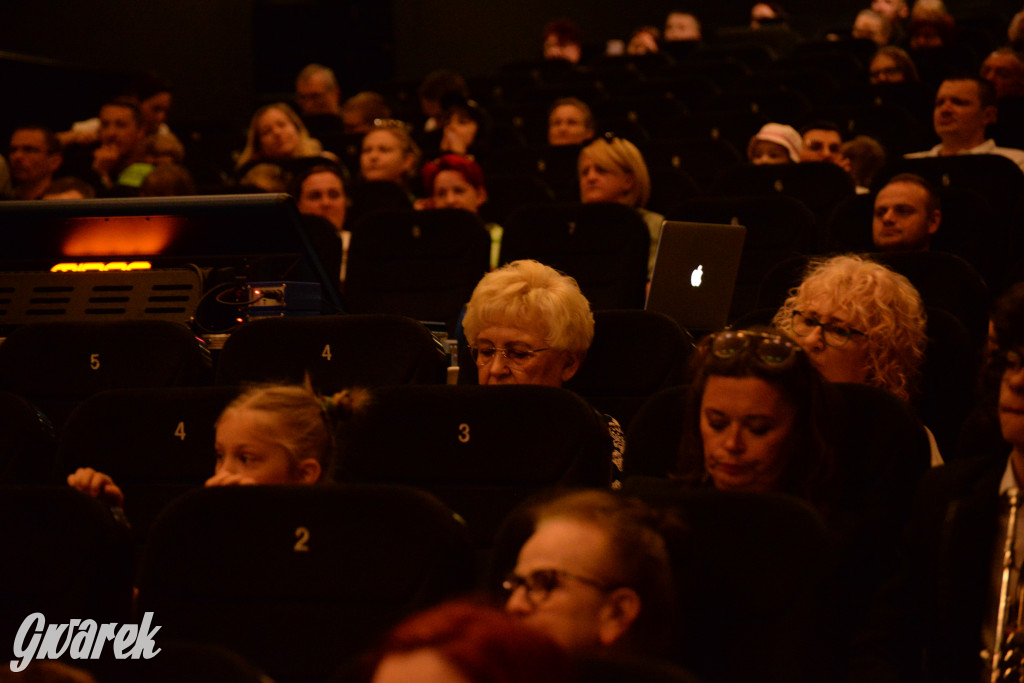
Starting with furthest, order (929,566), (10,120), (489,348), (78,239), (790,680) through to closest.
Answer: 1. (10,120)
2. (78,239)
3. (489,348)
4. (929,566)
5. (790,680)

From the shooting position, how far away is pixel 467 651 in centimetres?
102

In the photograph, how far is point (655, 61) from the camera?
30.9 feet

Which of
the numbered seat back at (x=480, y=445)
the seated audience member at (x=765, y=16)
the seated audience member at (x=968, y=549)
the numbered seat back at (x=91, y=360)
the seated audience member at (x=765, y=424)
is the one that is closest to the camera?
the seated audience member at (x=968, y=549)

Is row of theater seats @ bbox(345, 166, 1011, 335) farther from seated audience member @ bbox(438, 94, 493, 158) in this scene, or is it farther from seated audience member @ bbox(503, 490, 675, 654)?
seated audience member @ bbox(503, 490, 675, 654)

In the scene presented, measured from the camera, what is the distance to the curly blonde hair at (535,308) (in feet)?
8.75

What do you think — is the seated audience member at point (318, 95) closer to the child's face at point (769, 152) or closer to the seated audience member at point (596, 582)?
the child's face at point (769, 152)

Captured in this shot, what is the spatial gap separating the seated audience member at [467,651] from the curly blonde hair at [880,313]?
176cm

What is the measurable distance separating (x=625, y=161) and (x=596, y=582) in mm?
3391

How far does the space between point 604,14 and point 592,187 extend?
7.89m

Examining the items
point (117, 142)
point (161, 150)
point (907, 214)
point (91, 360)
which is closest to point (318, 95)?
point (161, 150)

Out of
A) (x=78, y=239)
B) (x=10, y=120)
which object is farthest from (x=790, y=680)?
(x=10, y=120)

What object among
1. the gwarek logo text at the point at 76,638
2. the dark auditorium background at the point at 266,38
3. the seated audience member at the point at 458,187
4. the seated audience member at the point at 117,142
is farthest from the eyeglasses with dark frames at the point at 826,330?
the dark auditorium background at the point at 266,38

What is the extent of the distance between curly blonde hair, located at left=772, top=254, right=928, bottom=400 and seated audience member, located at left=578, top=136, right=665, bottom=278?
1931mm

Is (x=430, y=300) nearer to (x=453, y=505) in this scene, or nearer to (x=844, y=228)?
(x=844, y=228)
